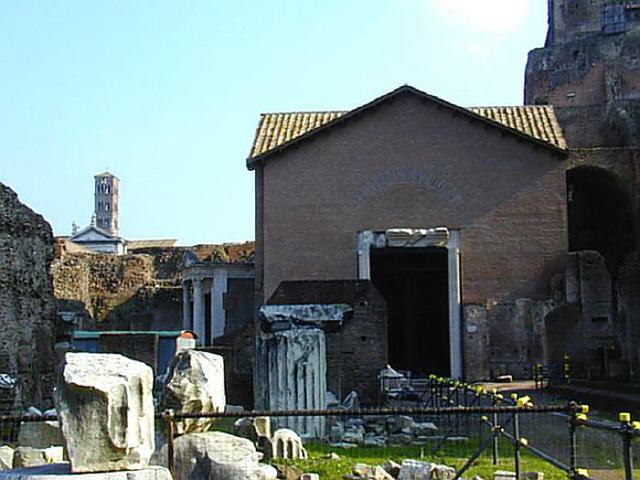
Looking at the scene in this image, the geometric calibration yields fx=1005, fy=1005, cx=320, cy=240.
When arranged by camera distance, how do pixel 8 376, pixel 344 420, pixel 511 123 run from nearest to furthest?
1. pixel 344 420
2. pixel 8 376
3. pixel 511 123

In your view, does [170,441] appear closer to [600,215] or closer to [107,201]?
[600,215]

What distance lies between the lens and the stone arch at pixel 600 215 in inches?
1064

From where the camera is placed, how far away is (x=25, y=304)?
55.9 feet

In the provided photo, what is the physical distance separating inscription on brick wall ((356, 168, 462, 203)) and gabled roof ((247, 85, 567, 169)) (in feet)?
5.89

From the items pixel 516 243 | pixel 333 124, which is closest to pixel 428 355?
pixel 516 243

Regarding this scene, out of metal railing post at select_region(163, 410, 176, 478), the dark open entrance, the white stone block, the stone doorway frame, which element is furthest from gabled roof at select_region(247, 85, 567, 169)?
metal railing post at select_region(163, 410, 176, 478)

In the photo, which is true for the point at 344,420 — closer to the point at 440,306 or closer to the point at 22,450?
the point at 22,450

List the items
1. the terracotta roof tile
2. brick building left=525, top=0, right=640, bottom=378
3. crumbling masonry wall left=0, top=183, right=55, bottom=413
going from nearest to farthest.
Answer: crumbling masonry wall left=0, top=183, right=55, bottom=413 < brick building left=525, top=0, right=640, bottom=378 < the terracotta roof tile

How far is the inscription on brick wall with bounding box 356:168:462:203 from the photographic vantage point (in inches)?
995

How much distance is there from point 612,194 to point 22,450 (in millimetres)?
21615

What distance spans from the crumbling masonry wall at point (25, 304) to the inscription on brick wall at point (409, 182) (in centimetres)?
954

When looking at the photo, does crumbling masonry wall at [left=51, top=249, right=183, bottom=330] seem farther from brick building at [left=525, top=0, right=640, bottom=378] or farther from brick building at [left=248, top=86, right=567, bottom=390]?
brick building at [left=525, top=0, right=640, bottom=378]

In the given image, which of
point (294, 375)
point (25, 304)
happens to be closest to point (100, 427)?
point (294, 375)

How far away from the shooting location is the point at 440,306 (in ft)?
96.5
